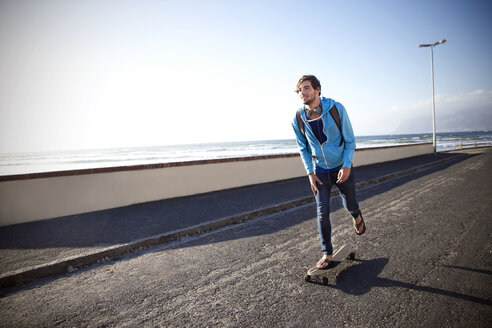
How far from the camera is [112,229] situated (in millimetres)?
4773

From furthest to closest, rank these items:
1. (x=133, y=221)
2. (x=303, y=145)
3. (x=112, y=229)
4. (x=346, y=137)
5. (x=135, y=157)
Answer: (x=135, y=157) < (x=133, y=221) < (x=112, y=229) < (x=303, y=145) < (x=346, y=137)

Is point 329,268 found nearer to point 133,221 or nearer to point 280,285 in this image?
point 280,285

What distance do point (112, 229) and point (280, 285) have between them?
3.55m

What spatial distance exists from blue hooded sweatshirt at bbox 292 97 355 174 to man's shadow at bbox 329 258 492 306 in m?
1.19

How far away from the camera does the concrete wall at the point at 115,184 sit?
18.1 feet

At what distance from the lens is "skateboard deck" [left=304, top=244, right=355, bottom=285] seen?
2654 mm

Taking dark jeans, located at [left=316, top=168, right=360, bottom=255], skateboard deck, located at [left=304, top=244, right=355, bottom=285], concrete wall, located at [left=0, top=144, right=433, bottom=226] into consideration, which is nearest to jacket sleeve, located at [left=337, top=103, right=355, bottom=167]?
dark jeans, located at [left=316, top=168, right=360, bottom=255]

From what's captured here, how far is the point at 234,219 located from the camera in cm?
529

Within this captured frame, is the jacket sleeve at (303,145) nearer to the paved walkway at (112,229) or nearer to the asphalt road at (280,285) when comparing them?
the asphalt road at (280,285)

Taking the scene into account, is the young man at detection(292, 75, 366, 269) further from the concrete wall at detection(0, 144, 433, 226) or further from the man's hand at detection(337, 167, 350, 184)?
the concrete wall at detection(0, 144, 433, 226)

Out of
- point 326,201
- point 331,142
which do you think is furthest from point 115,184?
point 331,142

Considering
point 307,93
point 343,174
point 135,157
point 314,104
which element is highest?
point 307,93

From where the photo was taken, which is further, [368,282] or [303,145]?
[303,145]

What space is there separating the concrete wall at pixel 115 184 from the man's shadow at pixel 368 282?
582 centimetres
